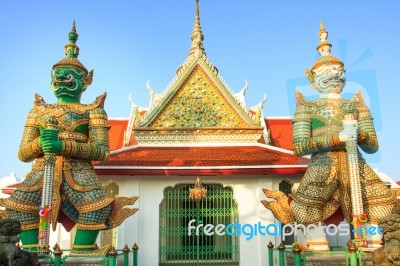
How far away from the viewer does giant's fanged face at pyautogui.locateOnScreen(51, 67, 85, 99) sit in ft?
21.5

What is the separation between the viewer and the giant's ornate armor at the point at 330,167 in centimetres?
603

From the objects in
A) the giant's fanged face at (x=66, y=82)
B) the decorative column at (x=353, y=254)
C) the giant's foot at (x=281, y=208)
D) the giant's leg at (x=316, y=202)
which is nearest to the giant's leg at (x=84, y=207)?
the giant's fanged face at (x=66, y=82)

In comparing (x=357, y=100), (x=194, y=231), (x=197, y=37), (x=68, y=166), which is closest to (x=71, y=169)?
(x=68, y=166)

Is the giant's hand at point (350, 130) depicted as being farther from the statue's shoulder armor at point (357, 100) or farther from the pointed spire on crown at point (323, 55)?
the pointed spire on crown at point (323, 55)

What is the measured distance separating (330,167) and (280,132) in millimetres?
6060

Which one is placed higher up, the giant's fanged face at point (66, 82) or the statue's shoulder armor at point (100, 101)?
the giant's fanged face at point (66, 82)

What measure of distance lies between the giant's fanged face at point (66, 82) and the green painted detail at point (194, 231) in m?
3.06

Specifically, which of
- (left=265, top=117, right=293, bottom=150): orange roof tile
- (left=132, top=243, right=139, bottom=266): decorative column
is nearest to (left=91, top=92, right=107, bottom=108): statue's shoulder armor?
(left=132, top=243, right=139, bottom=266): decorative column

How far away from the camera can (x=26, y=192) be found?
19.4ft

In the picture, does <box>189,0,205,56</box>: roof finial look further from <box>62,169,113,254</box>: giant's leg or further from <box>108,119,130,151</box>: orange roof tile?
<box>62,169,113,254</box>: giant's leg

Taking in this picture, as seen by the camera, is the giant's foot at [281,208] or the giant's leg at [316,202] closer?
the giant's leg at [316,202]

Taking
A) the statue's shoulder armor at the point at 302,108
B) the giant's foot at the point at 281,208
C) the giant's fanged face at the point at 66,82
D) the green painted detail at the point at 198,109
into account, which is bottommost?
the giant's foot at the point at 281,208

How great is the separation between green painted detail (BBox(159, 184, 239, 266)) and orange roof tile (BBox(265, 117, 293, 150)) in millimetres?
3617

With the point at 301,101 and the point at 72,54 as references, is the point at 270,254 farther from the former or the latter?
the point at 72,54
